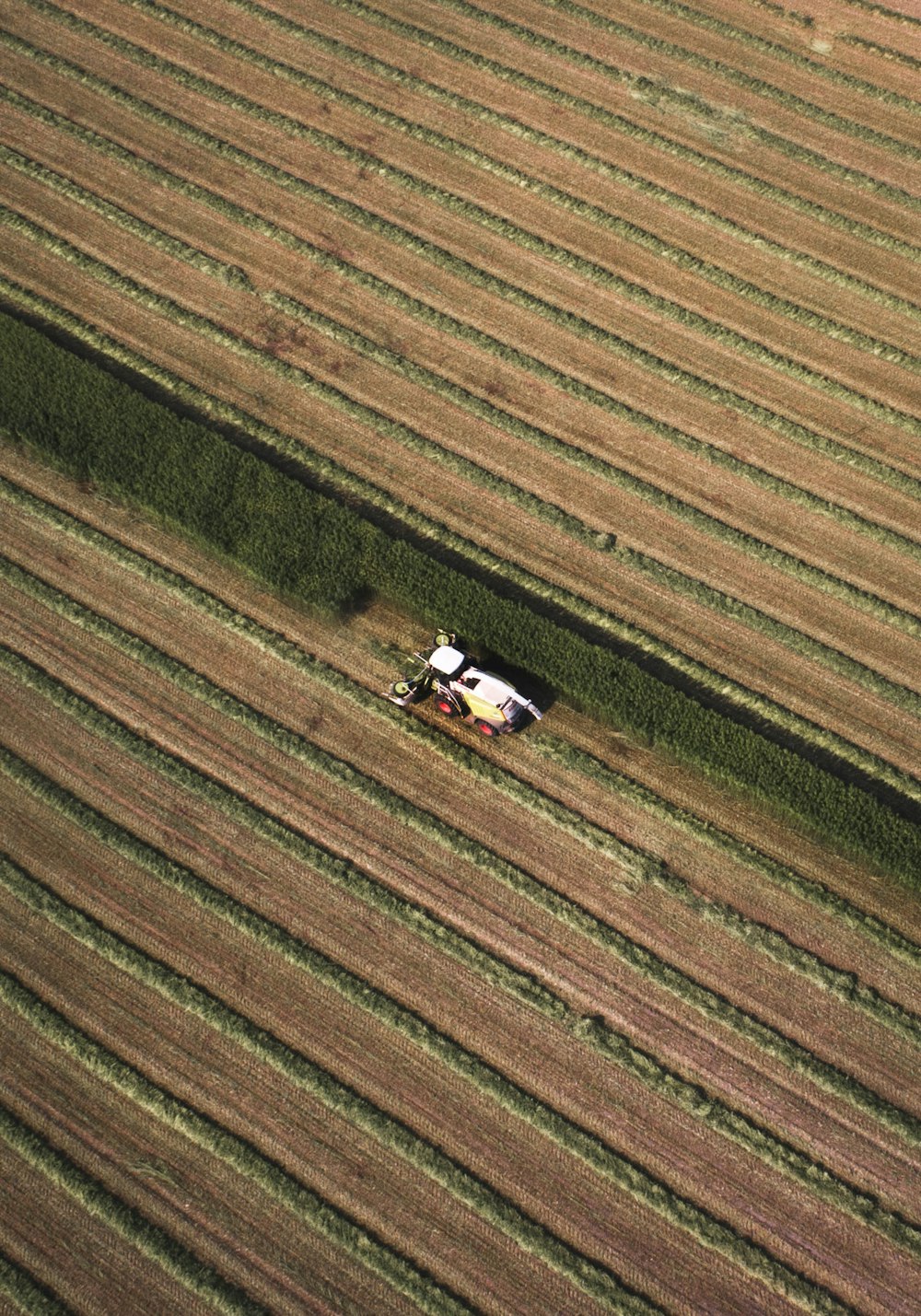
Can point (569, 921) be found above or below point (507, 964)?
above

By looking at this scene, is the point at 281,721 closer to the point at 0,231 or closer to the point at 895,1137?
→ the point at 895,1137

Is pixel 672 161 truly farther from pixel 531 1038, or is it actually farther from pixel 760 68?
pixel 531 1038

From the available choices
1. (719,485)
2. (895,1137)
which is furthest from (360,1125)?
(719,485)

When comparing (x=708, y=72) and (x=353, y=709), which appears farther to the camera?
(x=708, y=72)

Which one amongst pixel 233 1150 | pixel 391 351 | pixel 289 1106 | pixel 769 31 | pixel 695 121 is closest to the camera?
pixel 233 1150

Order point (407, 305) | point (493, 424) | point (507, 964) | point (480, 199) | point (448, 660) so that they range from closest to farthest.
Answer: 1. point (507, 964)
2. point (448, 660)
3. point (493, 424)
4. point (407, 305)
5. point (480, 199)

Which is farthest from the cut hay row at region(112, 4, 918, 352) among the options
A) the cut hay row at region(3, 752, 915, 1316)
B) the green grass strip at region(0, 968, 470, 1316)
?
the green grass strip at region(0, 968, 470, 1316)

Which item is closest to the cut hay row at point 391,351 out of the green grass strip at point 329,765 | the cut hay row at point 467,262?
the cut hay row at point 467,262

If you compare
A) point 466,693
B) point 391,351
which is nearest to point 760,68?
point 391,351
